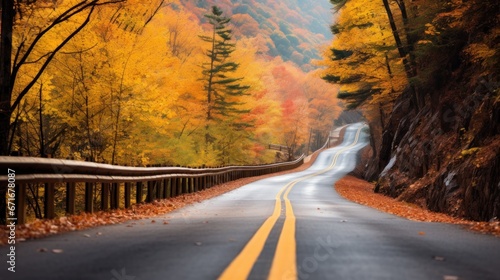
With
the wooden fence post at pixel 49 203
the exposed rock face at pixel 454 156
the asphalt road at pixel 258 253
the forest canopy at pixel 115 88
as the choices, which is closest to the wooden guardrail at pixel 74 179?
the wooden fence post at pixel 49 203

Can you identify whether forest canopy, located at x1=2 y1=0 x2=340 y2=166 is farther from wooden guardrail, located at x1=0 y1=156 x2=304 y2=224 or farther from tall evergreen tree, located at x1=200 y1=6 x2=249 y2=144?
wooden guardrail, located at x1=0 y1=156 x2=304 y2=224

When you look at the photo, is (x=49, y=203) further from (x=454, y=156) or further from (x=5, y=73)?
(x=454, y=156)

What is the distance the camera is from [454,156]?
722 inches

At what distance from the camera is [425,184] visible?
20922 millimetres

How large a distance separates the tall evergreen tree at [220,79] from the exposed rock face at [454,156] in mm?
21387

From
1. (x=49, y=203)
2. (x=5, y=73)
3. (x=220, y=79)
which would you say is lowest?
(x=49, y=203)

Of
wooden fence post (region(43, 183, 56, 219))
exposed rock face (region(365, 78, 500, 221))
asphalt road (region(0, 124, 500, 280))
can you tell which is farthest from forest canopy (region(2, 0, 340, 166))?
exposed rock face (region(365, 78, 500, 221))

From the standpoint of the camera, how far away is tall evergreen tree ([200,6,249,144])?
162 feet

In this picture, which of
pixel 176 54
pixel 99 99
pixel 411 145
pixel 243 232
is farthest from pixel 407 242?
pixel 176 54

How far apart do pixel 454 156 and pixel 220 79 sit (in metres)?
34.4

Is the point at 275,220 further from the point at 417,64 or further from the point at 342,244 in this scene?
the point at 417,64

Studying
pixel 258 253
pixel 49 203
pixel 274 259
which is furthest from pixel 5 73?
pixel 274 259

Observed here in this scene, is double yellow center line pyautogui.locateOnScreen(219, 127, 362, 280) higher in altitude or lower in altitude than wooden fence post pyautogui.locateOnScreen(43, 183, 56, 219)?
lower

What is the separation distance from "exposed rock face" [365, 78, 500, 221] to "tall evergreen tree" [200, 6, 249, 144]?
842 inches
